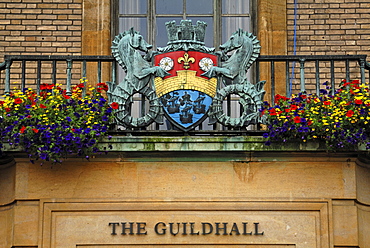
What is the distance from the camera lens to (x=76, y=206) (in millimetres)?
8930

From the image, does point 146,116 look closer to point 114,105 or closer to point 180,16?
point 114,105

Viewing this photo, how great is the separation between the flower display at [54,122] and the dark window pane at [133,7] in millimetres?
2309

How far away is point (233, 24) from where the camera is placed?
10.9 meters

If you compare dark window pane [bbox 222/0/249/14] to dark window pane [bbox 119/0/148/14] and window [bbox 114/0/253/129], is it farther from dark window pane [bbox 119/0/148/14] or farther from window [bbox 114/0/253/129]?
dark window pane [bbox 119/0/148/14]

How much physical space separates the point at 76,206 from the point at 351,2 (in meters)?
4.72

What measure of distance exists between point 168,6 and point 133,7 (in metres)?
0.49

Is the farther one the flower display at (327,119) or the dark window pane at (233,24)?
the dark window pane at (233,24)

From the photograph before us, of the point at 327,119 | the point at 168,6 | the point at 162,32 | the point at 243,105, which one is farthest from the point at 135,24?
the point at 327,119

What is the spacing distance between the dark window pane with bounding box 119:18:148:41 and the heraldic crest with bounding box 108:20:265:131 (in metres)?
1.92

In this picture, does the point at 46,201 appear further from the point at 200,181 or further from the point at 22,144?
the point at 200,181

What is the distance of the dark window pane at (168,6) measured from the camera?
36.0ft

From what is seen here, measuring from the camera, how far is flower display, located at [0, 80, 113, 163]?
8.44 m

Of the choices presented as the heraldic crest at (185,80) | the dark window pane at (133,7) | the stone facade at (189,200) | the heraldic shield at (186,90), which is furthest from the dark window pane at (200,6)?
the stone facade at (189,200)

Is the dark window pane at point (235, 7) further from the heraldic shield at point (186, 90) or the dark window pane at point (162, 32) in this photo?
the heraldic shield at point (186, 90)
